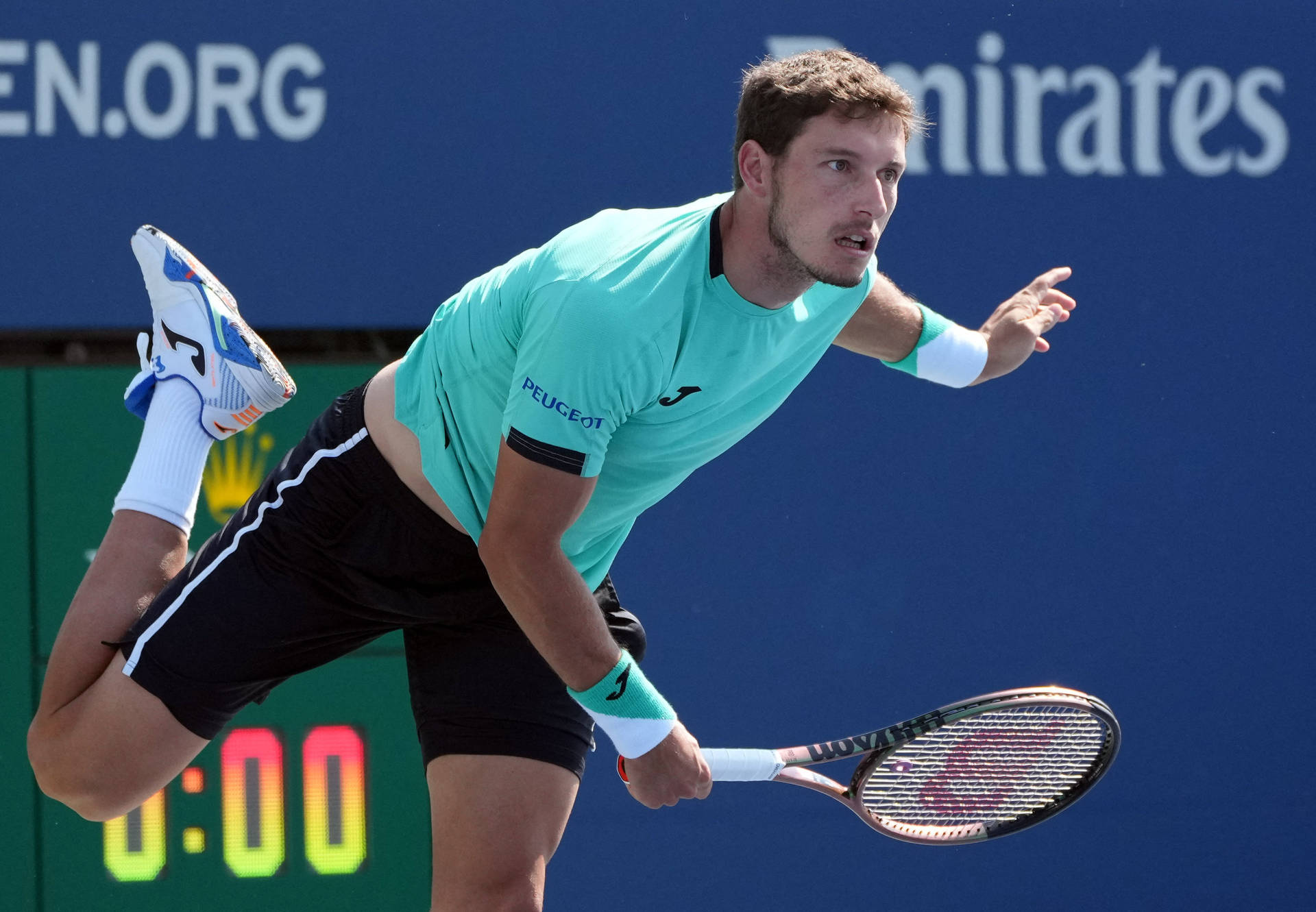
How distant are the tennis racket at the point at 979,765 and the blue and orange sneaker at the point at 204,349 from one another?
1099 mm

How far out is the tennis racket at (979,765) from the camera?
105 inches

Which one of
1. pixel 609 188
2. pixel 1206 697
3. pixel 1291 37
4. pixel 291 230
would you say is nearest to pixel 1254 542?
pixel 1206 697

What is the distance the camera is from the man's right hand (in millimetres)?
2258

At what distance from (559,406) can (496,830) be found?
78 centimetres

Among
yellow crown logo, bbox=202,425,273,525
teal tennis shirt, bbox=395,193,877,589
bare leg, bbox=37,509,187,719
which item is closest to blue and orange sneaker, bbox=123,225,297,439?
bare leg, bbox=37,509,187,719

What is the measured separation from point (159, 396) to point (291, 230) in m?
0.82

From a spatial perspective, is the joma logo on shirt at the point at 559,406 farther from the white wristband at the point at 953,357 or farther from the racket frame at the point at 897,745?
the white wristband at the point at 953,357

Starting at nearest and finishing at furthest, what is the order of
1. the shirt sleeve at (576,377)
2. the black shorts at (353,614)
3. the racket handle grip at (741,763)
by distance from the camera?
1. the shirt sleeve at (576,377)
2. the racket handle grip at (741,763)
3. the black shorts at (353,614)

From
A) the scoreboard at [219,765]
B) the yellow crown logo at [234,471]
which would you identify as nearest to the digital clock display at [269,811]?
the scoreboard at [219,765]

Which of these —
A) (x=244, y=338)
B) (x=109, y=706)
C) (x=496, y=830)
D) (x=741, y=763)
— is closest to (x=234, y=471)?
(x=244, y=338)

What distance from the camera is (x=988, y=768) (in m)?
2.88

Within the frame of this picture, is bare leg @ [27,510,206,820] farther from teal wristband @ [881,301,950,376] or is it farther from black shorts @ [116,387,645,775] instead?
teal wristband @ [881,301,950,376]

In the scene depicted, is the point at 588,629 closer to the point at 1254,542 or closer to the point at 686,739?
the point at 686,739

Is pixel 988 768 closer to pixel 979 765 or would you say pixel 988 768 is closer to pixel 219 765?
pixel 979 765
